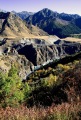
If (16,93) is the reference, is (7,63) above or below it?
below

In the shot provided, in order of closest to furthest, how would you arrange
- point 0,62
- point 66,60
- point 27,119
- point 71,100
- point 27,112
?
point 27,119, point 27,112, point 71,100, point 66,60, point 0,62

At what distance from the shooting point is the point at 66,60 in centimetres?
13375

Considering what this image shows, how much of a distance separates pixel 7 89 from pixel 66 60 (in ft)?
348

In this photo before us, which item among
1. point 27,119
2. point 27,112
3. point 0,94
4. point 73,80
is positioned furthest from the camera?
point 0,94

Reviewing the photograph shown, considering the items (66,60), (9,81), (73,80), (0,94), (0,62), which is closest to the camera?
(73,80)

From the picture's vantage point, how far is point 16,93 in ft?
93.5

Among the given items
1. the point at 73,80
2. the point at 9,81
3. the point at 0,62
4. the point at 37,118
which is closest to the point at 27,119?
the point at 37,118

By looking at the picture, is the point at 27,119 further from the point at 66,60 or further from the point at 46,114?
the point at 66,60

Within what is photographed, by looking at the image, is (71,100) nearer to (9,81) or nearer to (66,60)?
(9,81)

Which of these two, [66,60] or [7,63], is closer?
[66,60]

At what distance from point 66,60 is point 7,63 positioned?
39831mm

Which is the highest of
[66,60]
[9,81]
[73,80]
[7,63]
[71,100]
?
[71,100]

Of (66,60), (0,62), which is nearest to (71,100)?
(66,60)

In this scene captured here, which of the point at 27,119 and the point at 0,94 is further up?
the point at 27,119
